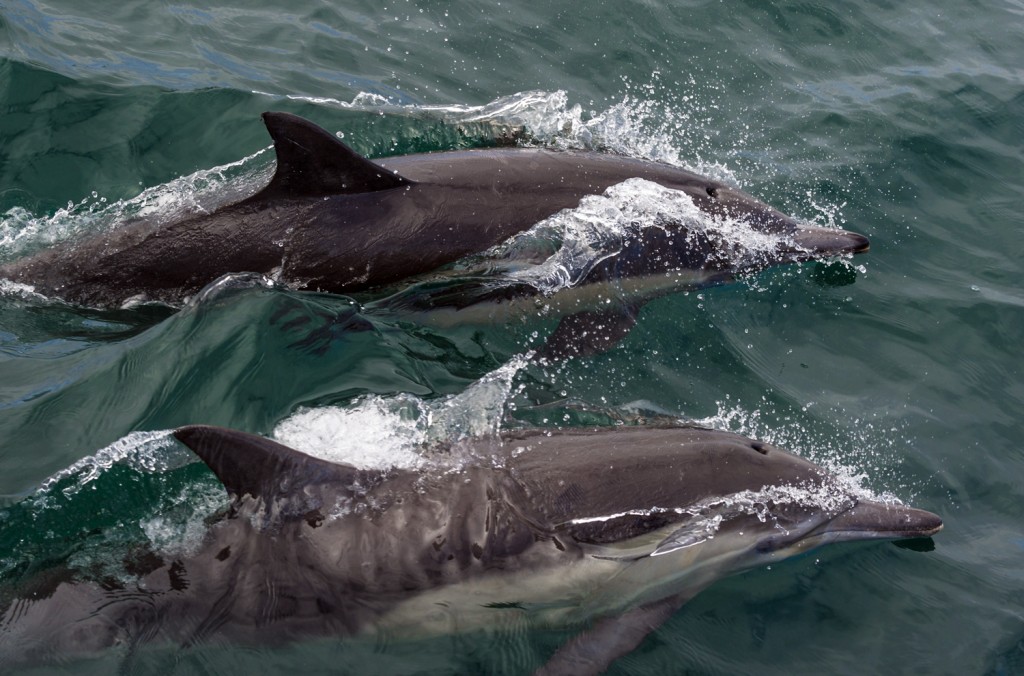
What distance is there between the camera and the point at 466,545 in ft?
16.6

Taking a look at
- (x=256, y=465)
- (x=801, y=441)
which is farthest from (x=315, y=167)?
(x=801, y=441)

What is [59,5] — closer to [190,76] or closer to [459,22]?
[190,76]

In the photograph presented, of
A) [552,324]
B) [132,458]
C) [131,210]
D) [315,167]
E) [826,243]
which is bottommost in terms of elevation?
[132,458]

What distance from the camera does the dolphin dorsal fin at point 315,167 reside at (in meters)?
6.48

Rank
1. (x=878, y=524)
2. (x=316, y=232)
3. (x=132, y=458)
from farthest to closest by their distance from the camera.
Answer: (x=316, y=232)
(x=878, y=524)
(x=132, y=458)

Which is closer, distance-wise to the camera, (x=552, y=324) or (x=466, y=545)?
(x=466, y=545)

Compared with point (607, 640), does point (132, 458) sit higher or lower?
higher

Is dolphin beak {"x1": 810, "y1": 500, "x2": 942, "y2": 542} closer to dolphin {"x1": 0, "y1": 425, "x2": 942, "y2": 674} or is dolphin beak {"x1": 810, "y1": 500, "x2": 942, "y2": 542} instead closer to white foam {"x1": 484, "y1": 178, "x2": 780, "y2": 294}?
dolphin {"x1": 0, "y1": 425, "x2": 942, "y2": 674}

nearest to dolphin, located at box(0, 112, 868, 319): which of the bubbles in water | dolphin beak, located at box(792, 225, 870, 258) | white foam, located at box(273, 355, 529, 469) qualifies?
white foam, located at box(273, 355, 529, 469)

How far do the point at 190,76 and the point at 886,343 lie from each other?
683 cm

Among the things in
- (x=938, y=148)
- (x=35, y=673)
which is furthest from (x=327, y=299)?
(x=938, y=148)

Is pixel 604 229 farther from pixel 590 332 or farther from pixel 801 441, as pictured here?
pixel 801 441

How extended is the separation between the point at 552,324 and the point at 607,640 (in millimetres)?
2837

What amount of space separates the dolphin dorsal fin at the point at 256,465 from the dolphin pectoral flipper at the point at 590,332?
2.44m
